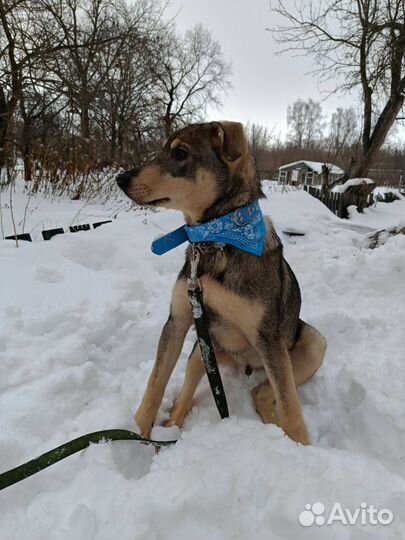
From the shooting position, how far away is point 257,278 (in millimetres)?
2113

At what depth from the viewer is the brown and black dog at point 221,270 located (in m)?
2.09

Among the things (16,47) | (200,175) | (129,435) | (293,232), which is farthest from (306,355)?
(16,47)

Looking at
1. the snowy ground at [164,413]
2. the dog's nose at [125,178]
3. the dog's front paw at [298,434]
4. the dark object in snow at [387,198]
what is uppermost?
the dog's nose at [125,178]

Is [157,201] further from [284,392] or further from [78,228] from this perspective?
[78,228]

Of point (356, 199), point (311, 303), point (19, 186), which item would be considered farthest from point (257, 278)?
point (356, 199)

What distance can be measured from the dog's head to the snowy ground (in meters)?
1.24

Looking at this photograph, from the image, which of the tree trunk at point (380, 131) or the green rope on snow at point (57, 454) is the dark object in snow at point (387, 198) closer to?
the tree trunk at point (380, 131)

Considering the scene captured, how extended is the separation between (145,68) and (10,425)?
2454cm

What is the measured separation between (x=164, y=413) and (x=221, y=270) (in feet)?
3.50

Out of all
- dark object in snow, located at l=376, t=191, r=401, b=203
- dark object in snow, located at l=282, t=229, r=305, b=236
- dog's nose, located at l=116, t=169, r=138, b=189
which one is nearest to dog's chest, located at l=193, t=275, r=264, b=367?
dog's nose, located at l=116, t=169, r=138, b=189

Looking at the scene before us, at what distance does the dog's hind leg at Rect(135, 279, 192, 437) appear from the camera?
219cm

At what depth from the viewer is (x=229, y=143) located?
2.14m

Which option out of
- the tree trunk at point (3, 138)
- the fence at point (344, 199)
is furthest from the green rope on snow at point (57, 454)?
the fence at point (344, 199)

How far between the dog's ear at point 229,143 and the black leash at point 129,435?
22.4 inches
